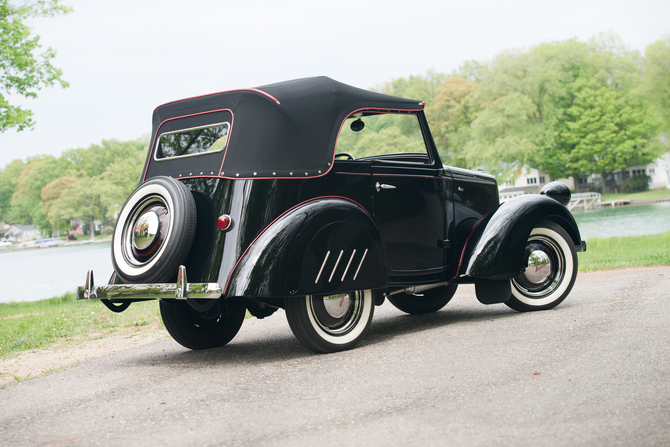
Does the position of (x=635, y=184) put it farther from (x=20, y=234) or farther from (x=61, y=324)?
(x=20, y=234)

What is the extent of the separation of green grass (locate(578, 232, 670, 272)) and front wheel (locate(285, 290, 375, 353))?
6649mm

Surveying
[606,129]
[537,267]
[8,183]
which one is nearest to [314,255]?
[537,267]

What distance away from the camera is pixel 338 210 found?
4762 millimetres

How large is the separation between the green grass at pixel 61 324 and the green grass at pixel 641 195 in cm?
5357

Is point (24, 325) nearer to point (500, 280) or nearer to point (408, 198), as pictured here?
point (408, 198)

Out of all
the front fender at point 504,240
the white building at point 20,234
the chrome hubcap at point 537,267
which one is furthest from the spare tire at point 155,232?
the white building at point 20,234

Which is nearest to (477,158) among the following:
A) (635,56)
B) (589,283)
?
(635,56)

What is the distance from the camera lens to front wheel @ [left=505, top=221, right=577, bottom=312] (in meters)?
6.23

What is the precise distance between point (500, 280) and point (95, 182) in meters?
71.9

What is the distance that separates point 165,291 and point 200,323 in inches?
51.3

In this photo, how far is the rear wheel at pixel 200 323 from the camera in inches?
210

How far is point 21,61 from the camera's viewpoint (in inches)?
637

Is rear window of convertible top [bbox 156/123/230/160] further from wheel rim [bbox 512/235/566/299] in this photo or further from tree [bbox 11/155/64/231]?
tree [bbox 11/155/64/231]

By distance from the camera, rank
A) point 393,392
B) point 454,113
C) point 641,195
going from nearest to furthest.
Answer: point 393,392 → point 641,195 → point 454,113
